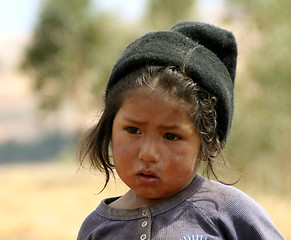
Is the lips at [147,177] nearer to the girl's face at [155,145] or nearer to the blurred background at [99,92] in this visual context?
the girl's face at [155,145]

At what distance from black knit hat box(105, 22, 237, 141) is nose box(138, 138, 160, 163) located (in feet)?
1.06

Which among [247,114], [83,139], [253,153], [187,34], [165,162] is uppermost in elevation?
[247,114]

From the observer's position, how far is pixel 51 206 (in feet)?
37.7

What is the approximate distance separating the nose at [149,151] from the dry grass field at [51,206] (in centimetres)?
178

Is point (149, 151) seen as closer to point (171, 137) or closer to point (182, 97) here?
point (171, 137)

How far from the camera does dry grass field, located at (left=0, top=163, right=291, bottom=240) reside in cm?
789

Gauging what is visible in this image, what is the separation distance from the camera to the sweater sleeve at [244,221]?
2.12 meters

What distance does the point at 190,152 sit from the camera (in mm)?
2148

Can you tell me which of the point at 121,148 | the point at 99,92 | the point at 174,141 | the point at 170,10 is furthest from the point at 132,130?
the point at 170,10

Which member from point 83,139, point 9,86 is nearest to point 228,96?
point 83,139

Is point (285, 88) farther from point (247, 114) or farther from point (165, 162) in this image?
point (165, 162)

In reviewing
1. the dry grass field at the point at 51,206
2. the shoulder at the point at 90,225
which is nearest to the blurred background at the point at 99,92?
the dry grass field at the point at 51,206

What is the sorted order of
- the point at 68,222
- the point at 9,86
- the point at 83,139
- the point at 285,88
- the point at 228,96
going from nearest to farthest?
the point at 228,96, the point at 83,139, the point at 68,222, the point at 285,88, the point at 9,86

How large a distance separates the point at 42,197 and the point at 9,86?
1125 inches
